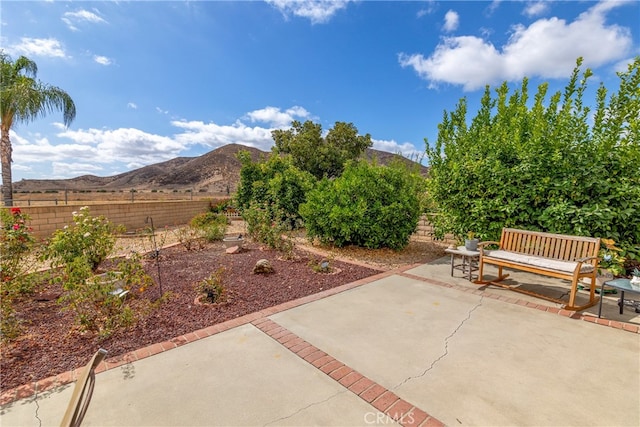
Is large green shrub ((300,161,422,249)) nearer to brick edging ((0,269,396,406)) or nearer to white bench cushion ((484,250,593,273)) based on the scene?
white bench cushion ((484,250,593,273))

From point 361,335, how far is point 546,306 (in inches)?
108

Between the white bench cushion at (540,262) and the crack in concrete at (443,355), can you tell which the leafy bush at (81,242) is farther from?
the white bench cushion at (540,262)

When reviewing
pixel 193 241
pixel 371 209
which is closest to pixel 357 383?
pixel 371 209

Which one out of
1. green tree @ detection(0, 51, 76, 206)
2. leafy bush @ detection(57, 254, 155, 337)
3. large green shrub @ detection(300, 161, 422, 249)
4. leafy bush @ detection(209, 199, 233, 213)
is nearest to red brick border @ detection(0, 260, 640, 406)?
leafy bush @ detection(57, 254, 155, 337)

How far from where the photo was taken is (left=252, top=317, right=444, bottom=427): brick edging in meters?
1.95

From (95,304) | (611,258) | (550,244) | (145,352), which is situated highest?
(550,244)

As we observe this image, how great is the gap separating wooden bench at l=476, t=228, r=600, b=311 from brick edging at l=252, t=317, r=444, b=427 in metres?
3.10

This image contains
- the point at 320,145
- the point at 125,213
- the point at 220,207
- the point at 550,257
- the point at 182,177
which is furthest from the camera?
the point at 182,177

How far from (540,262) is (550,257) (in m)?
0.56

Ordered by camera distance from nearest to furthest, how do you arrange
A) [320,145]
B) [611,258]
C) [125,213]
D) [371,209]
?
[611,258], [371,209], [125,213], [320,145]

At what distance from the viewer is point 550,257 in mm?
4598

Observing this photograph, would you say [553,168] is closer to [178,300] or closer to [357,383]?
[357,383]

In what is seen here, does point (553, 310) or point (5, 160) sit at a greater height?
point (5, 160)

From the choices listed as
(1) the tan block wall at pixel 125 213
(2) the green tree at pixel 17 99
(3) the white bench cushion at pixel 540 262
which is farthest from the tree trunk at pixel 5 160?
(3) the white bench cushion at pixel 540 262
